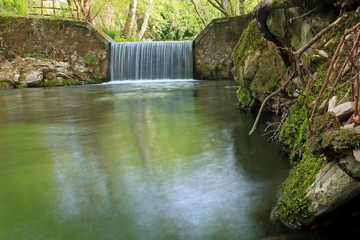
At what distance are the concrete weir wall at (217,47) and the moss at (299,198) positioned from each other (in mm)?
16120

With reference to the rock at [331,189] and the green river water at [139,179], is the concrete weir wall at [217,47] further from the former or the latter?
the rock at [331,189]

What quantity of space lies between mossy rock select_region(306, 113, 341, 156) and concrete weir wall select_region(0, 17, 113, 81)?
59.1ft

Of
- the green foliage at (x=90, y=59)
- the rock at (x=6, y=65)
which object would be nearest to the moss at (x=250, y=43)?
the green foliage at (x=90, y=59)

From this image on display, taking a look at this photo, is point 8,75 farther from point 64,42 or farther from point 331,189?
point 331,189

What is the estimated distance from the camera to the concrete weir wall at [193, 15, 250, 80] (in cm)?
1838

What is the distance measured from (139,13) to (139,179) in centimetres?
2976

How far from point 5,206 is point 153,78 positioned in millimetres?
16075

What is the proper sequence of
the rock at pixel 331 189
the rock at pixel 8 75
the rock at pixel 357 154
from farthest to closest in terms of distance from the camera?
the rock at pixel 8 75 < the rock at pixel 331 189 < the rock at pixel 357 154

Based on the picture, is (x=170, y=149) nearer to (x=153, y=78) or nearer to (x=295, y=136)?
(x=295, y=136)

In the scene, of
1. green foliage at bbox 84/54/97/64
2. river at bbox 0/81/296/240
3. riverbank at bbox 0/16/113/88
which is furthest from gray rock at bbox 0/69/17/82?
river at bbox 0/81/296/240

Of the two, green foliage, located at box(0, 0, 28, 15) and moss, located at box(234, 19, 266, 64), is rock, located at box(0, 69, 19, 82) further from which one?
moss, located at box(234, 19, 266, 64)

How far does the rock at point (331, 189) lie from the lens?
2.36 m

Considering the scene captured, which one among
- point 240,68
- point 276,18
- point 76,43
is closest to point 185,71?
point 76,43

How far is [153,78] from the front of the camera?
19.0 meters
